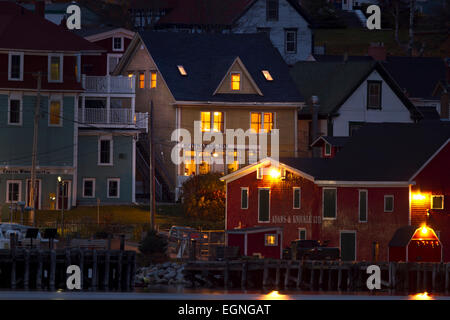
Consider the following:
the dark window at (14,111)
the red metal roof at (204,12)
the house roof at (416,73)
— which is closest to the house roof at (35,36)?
the dark window at (14,111)

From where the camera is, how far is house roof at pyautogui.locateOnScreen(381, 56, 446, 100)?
132 meters

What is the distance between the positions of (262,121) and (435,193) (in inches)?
871

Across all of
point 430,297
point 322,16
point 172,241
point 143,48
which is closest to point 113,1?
point 322,16

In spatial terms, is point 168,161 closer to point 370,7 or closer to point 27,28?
point 27,28

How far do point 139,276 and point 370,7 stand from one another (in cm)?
8717

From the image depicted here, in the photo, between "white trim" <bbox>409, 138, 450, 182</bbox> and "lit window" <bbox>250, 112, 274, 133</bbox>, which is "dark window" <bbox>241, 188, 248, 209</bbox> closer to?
"white trim" <bbox>409, 138, 450, 182</bbox>

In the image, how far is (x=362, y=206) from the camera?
90562 millimetres

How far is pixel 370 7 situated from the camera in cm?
16962

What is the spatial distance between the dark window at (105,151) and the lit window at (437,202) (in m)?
23.0

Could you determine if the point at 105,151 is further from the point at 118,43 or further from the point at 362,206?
the point at 118,43

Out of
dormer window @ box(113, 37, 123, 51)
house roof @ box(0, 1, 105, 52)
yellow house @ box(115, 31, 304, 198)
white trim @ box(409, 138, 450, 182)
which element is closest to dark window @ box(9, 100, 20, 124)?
house roof @ box(0, 1, 105, 52)

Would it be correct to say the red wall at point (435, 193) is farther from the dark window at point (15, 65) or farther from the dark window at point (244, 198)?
the dark window at point (15, 65)

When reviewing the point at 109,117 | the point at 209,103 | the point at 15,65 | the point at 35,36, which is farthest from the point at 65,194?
the point at 209,103

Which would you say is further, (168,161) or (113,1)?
(113,1)
